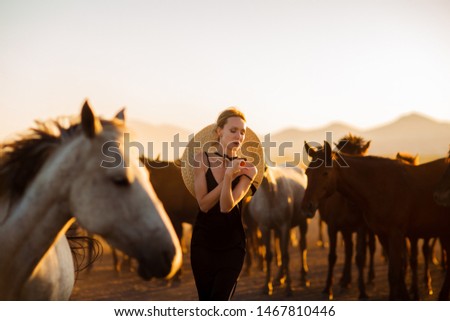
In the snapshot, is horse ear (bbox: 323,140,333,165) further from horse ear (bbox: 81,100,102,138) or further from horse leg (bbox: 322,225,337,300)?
horse ear (bbox: 81,100,102,138)

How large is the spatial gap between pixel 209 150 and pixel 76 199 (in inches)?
45.1

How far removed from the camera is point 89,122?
2672 mm

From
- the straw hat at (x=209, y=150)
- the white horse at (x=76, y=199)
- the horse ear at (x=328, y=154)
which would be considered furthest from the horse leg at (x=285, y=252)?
the white horse at (x=76, y=199)

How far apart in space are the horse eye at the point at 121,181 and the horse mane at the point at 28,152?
1.08 feet

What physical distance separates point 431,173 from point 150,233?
659 centimetres

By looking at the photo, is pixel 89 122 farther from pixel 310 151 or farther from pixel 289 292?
pixel 289 292

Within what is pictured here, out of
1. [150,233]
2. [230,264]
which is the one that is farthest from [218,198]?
[150,233]

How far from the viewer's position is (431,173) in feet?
27.0

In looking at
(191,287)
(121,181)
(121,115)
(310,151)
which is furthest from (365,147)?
(121,181)

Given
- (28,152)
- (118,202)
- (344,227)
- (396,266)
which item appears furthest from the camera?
(344,227)

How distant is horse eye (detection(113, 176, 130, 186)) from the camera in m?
2.66

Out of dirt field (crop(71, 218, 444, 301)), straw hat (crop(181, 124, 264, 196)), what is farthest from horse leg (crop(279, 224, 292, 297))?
straw hat (crop(181, 124, 264, 196))

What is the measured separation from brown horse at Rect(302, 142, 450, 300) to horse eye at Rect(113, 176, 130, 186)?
222 inches

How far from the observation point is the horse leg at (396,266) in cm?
764
